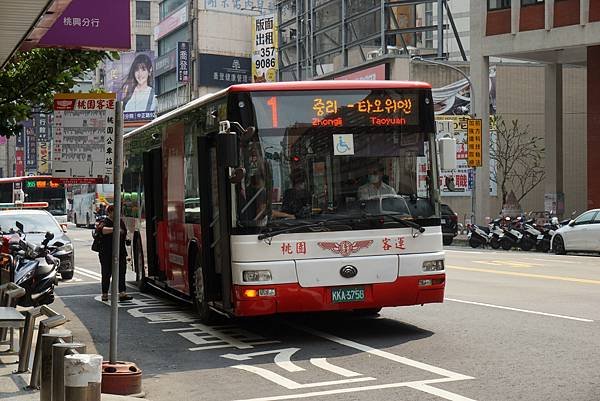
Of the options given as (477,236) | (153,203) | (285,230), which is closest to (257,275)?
(285,230)

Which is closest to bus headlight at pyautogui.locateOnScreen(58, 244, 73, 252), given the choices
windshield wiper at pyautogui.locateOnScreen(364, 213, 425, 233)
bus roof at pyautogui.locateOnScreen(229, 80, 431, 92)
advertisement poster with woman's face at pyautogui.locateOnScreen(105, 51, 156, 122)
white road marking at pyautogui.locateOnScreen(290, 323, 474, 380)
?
white road marking at pyautogui.locateOnScreen(290, 323, 474, 380)

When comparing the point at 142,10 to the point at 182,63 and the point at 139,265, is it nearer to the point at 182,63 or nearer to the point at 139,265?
the point at 182,63

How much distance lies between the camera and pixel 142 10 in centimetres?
12275

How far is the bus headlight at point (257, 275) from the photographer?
36.9 ft

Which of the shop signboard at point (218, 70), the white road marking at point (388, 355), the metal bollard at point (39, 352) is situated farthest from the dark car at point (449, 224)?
the shop signboard at point (218, 70)

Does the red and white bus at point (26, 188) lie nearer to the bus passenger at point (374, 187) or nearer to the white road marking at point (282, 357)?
the bus passenger at point (374, 187)

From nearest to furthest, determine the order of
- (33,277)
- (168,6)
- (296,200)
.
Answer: (296,200) → (33,277) → (168,6)

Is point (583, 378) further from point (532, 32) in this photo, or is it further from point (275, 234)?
point (532, 32)

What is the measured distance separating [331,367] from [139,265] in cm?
987

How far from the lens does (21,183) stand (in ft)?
165

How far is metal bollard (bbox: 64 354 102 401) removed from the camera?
7.09 metres

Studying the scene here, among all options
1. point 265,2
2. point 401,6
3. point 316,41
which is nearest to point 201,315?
point 401,6

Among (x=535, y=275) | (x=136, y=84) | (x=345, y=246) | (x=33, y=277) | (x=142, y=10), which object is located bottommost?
(x=535, y=275)

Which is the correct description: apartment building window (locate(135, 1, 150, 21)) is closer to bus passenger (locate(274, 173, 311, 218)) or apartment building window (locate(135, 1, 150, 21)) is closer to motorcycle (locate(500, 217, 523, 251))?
motorcycle (locate(500, 217, 523, 251))
